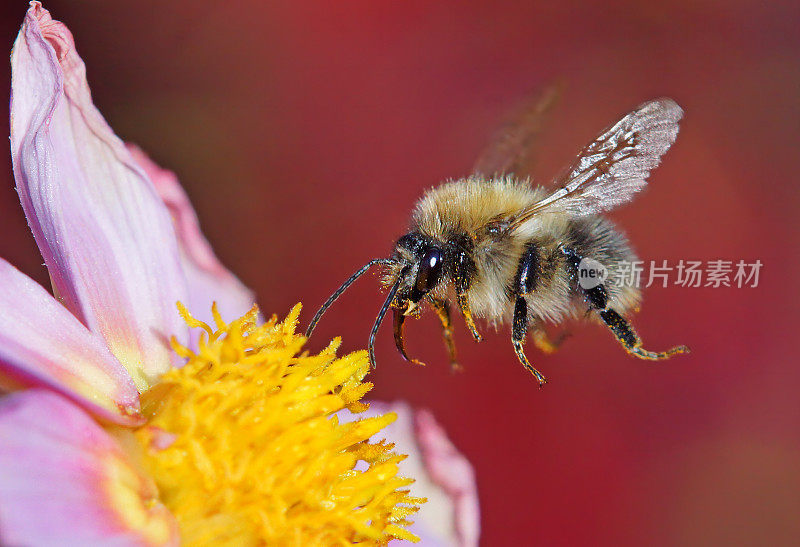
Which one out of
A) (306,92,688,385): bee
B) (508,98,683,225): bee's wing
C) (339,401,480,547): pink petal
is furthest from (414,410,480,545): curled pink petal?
(508,98,683,225): bee's wing

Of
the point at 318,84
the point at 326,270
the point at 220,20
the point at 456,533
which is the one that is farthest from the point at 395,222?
the point at 456,533

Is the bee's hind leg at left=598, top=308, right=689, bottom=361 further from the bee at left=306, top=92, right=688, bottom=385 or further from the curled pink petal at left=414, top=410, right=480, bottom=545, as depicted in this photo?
the curled pink petal at left=414, top=410, right=480, bottom=545

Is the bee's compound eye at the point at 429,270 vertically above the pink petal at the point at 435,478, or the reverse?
the bee's compound eye at the point at 429,270

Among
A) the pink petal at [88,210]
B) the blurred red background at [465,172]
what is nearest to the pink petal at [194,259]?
the pink petal at [88,210]

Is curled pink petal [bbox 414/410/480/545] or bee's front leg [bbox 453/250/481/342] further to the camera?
curled pink petal [bbox 414/410/480/545]

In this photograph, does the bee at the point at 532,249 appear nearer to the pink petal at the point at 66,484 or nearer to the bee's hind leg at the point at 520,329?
the bee's hind leg at the point at 520,329

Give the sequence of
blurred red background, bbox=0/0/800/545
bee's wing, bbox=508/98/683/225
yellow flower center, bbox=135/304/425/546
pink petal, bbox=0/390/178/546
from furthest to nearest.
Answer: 1. blurred red background, bbox=0/0/800/545
2. bee's wing, bbox=508/98/683/225
3. yellow flower center, bbox=135/304/425/546
4. pink petal, bbox=0/390/178/546

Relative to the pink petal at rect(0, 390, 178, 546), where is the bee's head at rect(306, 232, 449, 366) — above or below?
above
